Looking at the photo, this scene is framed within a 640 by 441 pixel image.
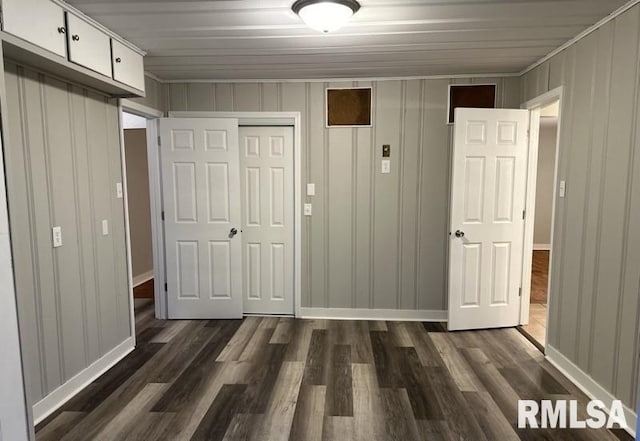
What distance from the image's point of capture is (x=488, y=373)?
2654 millimetres

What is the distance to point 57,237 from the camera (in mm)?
2244

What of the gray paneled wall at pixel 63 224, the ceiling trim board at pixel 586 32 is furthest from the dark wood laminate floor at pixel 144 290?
the ceiling trim board at pixel 586 32

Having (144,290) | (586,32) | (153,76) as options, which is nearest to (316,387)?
(586,32)

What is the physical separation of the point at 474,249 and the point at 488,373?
3.64 feet

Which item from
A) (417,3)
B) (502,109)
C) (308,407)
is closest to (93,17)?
(417,3)

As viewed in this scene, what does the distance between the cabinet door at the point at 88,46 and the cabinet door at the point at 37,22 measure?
0.06 meters

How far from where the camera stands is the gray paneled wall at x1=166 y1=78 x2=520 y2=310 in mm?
3523

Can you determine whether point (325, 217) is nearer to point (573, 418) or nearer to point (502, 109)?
point (502, 109)

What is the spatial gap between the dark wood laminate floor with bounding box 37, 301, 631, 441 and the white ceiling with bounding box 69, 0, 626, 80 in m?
2.38

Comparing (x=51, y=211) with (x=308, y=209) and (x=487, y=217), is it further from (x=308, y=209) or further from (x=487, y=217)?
(x=487, y=217)

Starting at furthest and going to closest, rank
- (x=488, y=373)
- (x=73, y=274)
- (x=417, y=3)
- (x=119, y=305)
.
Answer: (x=119, y=305) < (x=488, y=373) < (x=73, y=274) < (x=417, y=3)

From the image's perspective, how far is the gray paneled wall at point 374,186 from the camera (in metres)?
3.52

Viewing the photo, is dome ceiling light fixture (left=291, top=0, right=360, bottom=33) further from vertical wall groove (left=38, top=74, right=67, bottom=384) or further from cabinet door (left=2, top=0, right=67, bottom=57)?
vertical wall groove (left=38, top=74, right=67, bottom=384)

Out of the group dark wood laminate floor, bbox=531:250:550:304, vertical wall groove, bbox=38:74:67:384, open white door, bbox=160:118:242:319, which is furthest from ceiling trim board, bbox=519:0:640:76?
vertical wall groove, bbox=38:74:67:384
